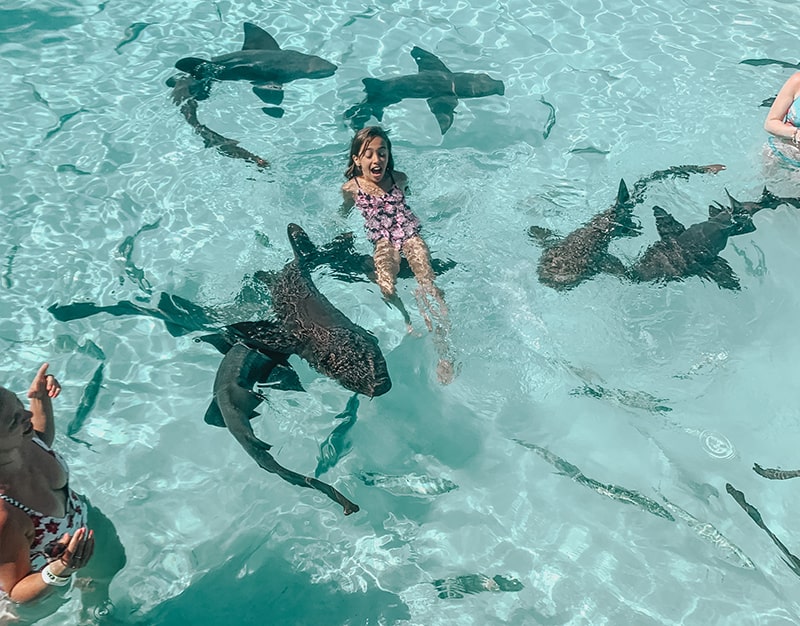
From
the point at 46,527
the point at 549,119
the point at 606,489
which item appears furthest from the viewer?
the point at 549,119

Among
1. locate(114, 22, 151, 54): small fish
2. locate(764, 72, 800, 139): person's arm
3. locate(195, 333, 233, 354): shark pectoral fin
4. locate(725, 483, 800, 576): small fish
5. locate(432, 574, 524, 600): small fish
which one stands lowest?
locate(432, 574, 524, 600): small fish

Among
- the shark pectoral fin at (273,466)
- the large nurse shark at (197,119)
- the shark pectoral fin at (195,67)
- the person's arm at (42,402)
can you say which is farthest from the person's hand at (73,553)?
the shark pectoral fin at (195,67)

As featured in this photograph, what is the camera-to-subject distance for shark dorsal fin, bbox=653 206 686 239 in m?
6.68

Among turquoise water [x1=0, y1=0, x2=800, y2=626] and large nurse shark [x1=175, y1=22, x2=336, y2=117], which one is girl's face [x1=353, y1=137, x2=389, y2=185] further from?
large nurse shark [x1=175, y1=22, x2=336, y2=117]

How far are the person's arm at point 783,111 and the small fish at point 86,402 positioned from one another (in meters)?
6.43

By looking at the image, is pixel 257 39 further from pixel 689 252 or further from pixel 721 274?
pixel 721 274

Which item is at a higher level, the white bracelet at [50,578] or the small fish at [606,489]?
the white bracelet at [50,578]

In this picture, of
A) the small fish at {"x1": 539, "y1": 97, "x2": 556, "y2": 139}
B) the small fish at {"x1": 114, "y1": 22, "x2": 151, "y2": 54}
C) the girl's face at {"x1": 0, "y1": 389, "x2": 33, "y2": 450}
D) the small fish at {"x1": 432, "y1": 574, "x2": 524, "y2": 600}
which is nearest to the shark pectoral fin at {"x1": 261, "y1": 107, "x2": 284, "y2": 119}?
the small fish at {"x1": 114, "y1": 22, "x2": 151, "y2": 54}

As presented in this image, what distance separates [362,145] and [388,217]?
2.34ft

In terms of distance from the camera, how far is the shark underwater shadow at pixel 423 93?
8.43 metres

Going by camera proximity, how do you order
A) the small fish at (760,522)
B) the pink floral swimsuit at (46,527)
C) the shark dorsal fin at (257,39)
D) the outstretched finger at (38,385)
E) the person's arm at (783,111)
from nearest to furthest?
the pink floral swimsuit at (46,527), the outstretched finger at (38,385), the small fish at (760,522), the person's arm at (783,111), the shark dorsal fin at (257,39)

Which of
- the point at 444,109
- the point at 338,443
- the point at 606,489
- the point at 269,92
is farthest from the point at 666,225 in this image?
the point at 269,92

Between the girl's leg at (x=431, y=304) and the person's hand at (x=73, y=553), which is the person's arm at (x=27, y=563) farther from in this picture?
the girl's leg at (x=431, y=304)

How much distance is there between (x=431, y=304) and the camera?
6.29m
